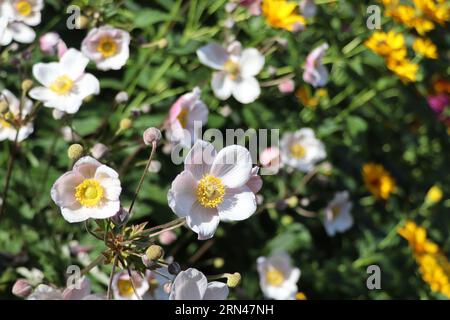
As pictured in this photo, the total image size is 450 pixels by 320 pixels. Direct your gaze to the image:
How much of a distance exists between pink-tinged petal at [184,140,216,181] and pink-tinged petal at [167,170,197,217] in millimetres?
25

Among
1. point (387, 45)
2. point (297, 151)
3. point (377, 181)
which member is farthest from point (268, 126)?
point (377, 181)

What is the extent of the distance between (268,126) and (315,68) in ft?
1.27

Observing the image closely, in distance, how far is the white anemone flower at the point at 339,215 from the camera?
3.31 metres

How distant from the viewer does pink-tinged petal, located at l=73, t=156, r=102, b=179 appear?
6.18ft

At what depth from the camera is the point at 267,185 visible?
326cm

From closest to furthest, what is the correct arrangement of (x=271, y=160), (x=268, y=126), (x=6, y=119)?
(x=6, y=119), (x=271, y=160), (x=268, y=126)

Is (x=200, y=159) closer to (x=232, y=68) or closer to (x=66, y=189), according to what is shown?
(x=66, y=189)

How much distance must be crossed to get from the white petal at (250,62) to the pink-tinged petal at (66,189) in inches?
43.3

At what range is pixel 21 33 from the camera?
8.34ft

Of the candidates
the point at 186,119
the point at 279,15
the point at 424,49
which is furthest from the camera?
the point at 424,49

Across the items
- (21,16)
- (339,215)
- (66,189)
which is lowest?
(339,215)

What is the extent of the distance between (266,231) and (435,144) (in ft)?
4.84

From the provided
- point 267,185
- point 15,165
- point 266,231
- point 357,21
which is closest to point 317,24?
point 357,21

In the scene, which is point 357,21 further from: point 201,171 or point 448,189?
point 201,171
